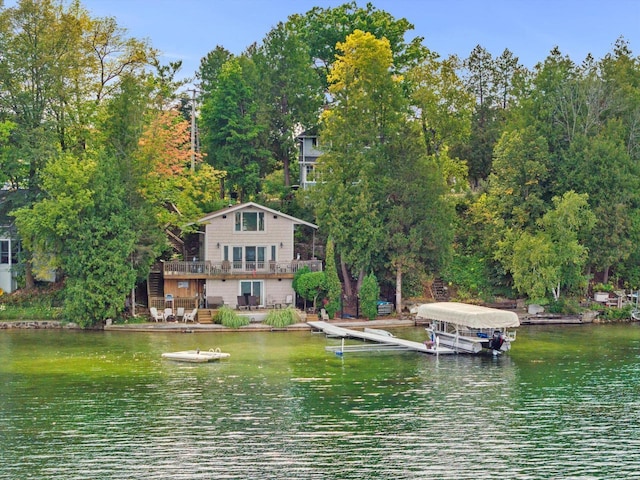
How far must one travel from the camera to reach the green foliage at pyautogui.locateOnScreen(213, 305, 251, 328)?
49438mm

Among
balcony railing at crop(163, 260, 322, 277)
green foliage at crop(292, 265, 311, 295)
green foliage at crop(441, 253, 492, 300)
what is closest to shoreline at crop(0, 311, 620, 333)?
green foliage at crop(292, 265, 311, 295)

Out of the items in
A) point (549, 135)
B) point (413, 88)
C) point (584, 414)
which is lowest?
point (584, 414)

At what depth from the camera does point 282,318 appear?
4975 centimetres

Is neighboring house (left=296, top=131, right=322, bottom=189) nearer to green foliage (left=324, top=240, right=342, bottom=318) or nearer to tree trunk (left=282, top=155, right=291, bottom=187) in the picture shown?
tree trunk (left=282, top=155, right=291, bottom=187)

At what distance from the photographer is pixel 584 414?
30.7 metres

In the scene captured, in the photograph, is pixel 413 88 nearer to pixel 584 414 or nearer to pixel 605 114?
pixel 605 114

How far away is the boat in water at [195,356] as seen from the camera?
3978 cm

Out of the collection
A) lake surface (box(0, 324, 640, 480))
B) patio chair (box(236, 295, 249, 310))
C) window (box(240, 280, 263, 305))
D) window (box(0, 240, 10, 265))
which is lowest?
lake surface (box(0, 324, 640, 480))

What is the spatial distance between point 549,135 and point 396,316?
16.0 meters

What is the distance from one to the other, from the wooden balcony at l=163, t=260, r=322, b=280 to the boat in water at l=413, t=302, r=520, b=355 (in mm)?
10036

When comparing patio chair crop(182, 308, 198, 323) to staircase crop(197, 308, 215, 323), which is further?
staircase crop(197, 308, 215, 323)

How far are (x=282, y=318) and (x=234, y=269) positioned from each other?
16.6 feet

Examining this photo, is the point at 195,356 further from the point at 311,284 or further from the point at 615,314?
the point at 615,314

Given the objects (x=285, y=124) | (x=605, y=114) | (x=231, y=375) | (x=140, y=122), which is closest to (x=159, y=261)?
(x=140, y=122)
